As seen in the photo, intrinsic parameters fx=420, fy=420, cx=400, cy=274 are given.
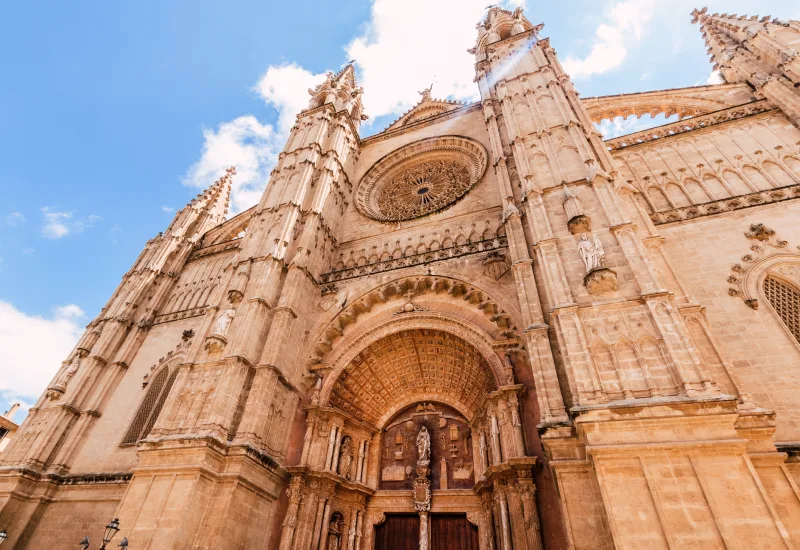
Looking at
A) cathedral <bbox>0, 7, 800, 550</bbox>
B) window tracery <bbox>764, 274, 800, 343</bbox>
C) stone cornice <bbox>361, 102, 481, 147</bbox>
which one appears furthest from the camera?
stone cornice <bbox>361, 102, 481, 147</bbox>

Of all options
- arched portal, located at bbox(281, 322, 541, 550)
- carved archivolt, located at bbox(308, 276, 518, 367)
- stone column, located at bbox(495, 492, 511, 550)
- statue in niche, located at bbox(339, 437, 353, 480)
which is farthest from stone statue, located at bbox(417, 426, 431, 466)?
carved archivolt, located at bbox(308, 276, 518, 367)

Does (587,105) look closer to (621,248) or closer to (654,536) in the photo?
(621,248)

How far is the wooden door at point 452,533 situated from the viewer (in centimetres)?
1071

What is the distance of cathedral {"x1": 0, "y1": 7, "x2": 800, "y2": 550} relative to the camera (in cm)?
693

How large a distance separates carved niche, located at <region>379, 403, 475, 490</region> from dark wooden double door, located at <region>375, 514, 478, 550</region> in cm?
77

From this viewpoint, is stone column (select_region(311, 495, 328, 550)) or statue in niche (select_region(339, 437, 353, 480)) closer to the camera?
stone column (select_region(311, 495, 328, 550))

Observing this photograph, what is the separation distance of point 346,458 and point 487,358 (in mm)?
4963

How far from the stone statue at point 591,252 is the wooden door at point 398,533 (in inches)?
324

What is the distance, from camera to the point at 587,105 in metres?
20.2

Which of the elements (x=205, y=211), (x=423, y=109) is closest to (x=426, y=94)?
(x=423, y=109)

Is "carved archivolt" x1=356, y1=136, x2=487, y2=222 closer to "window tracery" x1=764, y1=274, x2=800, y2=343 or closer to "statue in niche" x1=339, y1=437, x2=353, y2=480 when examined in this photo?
"statue in niche" x1=339, y1=437, x2=353, y2=480

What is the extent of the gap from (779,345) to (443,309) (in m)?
7.72

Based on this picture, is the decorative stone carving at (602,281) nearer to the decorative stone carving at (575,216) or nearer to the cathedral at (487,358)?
the cathedral at (487,358)

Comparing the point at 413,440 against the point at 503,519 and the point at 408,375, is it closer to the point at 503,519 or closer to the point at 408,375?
the point at 408,375
